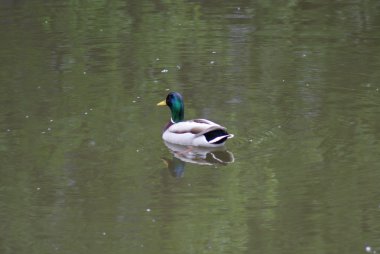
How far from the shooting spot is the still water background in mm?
9297

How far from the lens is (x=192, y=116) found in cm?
1293

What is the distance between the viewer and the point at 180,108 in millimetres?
12438

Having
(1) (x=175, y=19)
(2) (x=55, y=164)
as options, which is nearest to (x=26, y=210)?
(2) (x=55, y=164)

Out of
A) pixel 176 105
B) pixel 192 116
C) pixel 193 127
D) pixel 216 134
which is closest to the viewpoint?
pixel 216 134

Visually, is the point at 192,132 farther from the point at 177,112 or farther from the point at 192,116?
the point at 192,116

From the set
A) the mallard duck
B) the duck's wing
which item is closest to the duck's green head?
the mallard duck

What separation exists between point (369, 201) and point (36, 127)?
4092 mm

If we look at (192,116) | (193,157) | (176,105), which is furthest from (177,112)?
(193,157)

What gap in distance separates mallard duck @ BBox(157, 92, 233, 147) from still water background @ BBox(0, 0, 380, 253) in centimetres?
16

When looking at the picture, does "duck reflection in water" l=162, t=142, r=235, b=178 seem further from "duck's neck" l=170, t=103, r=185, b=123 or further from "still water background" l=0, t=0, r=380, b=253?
"duck's neck" l=170, t=103, r=185, b=123

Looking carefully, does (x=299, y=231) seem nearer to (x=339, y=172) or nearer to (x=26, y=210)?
(x=339, y=172)

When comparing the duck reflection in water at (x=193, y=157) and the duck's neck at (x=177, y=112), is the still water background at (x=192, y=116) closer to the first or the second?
the duck reflection in water at (x=193, y=157)

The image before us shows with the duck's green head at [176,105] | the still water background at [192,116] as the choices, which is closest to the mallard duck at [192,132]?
the duck's green head at [176,105]

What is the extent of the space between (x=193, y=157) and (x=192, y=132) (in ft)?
1.25
